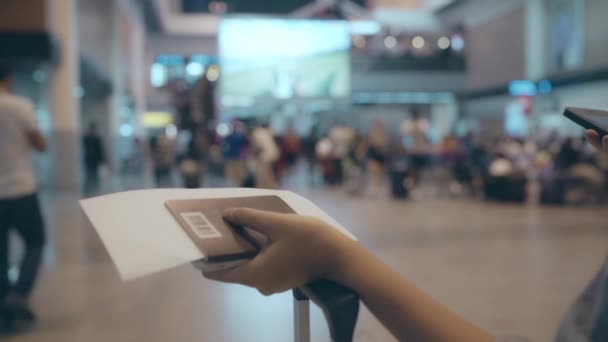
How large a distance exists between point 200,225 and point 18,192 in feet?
10.1

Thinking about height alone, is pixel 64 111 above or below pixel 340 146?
above

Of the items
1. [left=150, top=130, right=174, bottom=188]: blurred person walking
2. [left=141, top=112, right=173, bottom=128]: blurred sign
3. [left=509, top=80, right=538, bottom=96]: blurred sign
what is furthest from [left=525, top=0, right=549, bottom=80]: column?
[left=141, top=112, right=173, bottom=128]: blurred sign

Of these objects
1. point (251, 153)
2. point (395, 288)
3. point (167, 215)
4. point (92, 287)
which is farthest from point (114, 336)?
point (251, 153)

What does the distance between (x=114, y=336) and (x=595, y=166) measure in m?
9.55

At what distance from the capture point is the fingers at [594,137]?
3.00 ft

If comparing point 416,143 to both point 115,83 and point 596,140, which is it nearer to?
point 596,140

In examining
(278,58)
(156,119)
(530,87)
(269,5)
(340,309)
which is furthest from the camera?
(156,119)

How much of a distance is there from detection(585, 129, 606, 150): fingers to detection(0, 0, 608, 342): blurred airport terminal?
239 mm

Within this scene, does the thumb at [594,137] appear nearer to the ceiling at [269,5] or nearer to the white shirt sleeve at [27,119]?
the white shirt sleeve at [27,119]

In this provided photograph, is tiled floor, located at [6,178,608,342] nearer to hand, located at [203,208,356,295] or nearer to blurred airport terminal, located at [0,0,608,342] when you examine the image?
blurred airport terminal, located at [0,0,608,342]

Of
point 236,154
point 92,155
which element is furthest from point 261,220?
point 92,155

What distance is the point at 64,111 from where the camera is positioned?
1324 centimetres

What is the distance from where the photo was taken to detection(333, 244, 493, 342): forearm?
0.93 metres

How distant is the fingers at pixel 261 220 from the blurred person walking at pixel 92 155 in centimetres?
1270
